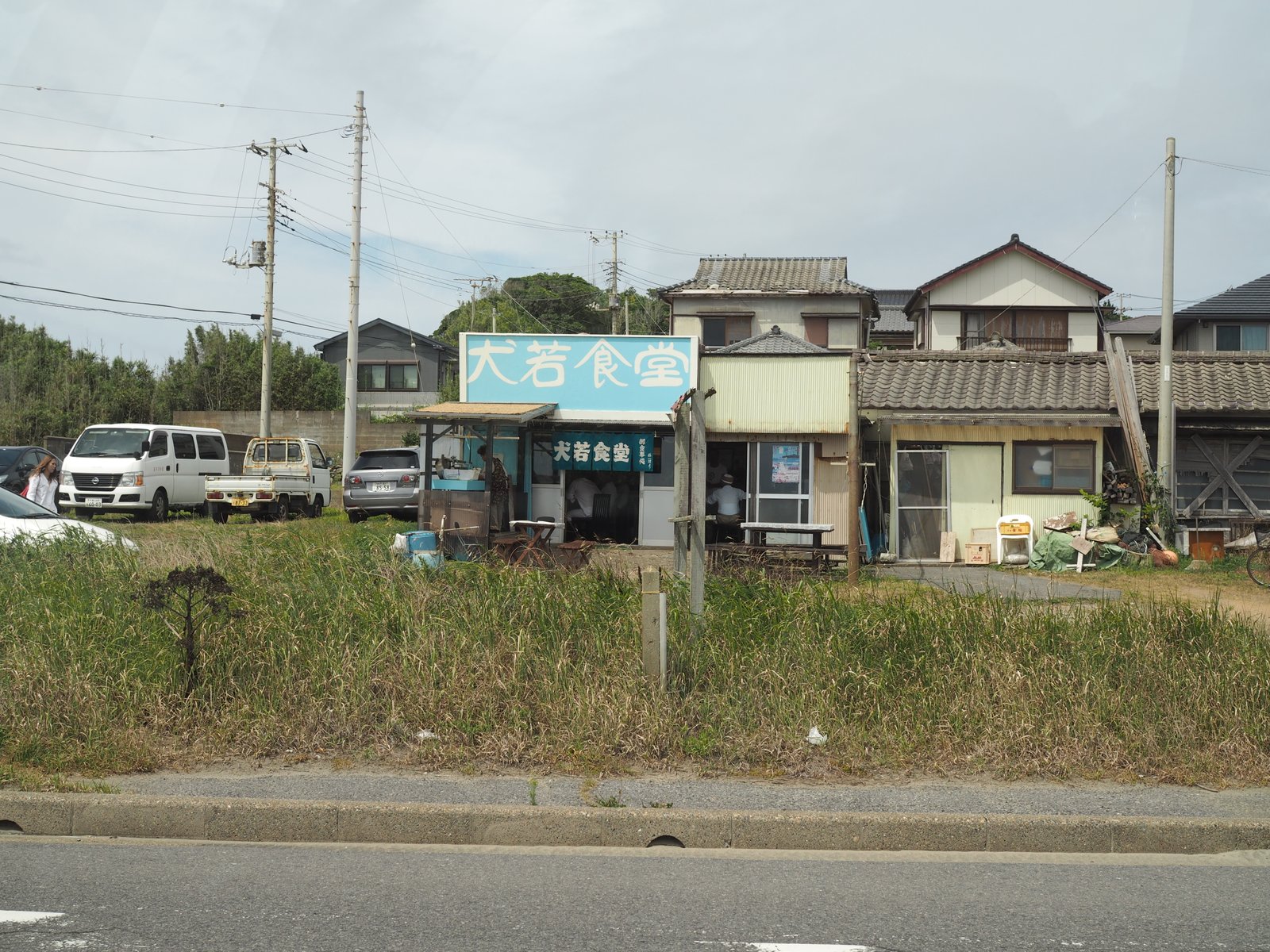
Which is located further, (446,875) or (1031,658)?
(1031,658)

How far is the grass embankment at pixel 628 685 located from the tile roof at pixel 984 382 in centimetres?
1084

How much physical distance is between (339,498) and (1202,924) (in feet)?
87.9

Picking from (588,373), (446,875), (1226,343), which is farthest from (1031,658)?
(1226,343)

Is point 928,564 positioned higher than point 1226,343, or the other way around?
point 1226,343

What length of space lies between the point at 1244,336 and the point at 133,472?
32961mm

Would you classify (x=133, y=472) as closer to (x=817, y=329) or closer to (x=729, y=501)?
(x=729, y=501)

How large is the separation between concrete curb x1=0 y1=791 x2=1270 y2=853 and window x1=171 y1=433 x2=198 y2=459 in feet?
60.7

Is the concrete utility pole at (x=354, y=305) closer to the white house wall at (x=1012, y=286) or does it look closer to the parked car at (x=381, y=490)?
the parked car at (x=381, y=490)

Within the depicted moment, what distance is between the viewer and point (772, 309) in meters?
35.3

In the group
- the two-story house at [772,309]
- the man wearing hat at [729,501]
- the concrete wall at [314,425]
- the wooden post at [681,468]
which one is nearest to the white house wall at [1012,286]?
the two-story house at [772,309]

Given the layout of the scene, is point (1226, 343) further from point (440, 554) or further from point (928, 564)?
point (440, 554)

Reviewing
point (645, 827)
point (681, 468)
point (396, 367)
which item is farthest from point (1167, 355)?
point (396, 367)

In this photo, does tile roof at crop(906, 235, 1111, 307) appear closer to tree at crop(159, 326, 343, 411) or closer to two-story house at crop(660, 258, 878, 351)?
two-story house at crop(660, 258, 878, 351)

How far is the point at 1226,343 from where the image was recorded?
3422 centimetres
